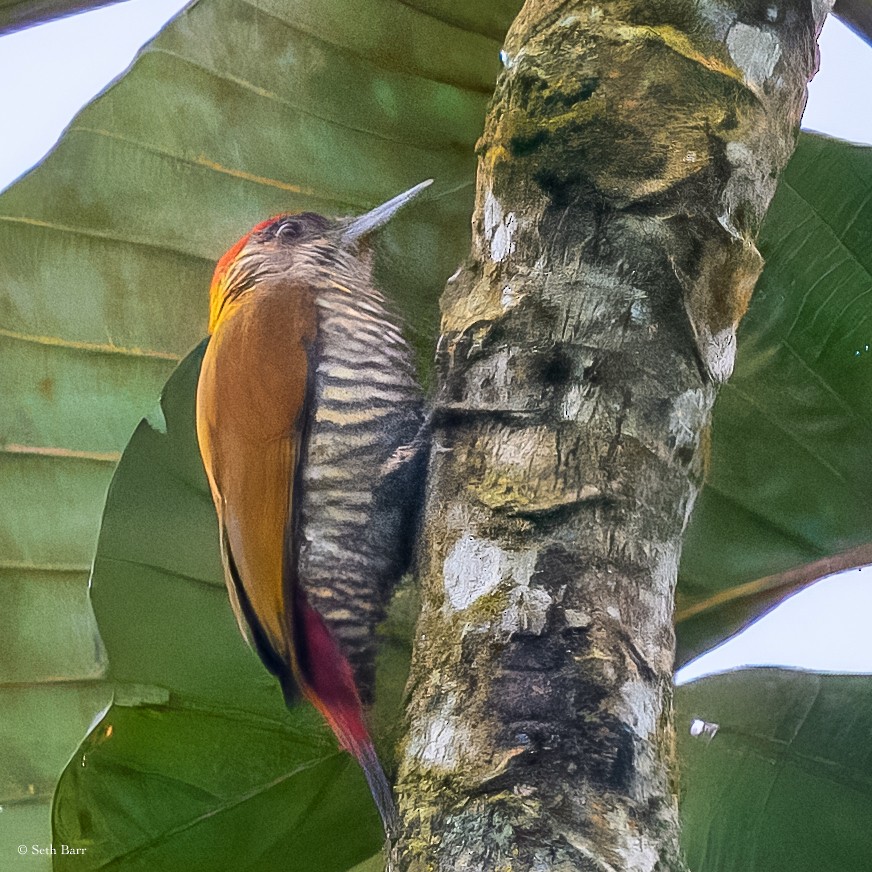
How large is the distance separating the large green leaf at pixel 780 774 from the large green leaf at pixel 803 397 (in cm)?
16

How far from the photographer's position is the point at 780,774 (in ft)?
4.95

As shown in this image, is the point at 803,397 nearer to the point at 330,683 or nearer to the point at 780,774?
the point at 780,774

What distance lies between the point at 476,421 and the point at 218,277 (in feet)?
3.64

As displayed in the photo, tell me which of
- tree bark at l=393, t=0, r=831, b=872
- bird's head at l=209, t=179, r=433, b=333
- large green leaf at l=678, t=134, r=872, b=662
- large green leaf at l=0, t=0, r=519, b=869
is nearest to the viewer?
tree bark at l=393, t=0, r=831, b=872

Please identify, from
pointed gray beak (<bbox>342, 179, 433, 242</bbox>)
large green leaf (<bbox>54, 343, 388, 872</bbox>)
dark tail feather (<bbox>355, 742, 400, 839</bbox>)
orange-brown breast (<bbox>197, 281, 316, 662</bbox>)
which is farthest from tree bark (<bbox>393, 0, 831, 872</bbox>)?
pointed gray beak (<bbox>342, 179, 433, 242</bbox>)

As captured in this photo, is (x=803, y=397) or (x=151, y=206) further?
(x=151, y=206)

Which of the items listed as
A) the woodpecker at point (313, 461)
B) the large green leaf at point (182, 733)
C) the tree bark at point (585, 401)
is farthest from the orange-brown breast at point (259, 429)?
the tree bark at point (585, 401)

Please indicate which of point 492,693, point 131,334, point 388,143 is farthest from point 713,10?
point 131,334

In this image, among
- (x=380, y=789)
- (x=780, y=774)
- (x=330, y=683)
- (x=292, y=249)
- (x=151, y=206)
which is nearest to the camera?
(x=380, y=789)

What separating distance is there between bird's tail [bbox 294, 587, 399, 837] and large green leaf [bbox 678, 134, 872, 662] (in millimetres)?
601

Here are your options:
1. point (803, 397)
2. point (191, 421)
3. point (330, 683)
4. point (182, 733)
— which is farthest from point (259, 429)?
point (803, 397)

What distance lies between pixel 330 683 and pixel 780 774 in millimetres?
699

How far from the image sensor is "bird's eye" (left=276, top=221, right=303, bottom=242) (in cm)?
190

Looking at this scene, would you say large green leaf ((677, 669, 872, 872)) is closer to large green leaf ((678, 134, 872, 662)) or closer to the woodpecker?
large green leaf ((678, 134, 872, 662))
